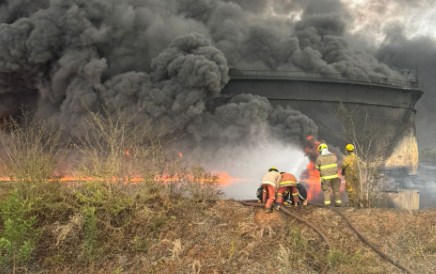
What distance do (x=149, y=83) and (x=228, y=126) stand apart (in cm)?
606

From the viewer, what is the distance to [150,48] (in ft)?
89.9

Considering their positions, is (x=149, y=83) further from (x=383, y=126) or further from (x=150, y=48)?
(x=383, y=126)

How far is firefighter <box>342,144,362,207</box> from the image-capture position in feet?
24.9

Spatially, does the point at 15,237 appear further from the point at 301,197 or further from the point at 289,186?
the point at 301,197

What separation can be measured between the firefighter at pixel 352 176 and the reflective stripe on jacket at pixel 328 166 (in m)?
0.36

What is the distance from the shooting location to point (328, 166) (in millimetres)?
7629

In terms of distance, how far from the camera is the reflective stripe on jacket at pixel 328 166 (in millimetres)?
7617

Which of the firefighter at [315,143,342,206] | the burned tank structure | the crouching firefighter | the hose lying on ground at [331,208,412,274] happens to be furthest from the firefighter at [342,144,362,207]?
the burned tank structure

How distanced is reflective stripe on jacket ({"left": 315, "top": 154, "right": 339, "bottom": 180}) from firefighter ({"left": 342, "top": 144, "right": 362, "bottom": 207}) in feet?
1.18

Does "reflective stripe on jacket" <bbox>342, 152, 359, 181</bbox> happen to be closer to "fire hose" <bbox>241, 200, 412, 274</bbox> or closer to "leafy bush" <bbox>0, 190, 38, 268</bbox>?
"fire hose" <bbox>241, 200, 412, 274</bbox>

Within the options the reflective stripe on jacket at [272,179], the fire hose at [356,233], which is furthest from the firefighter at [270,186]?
the fire hose at [356,233]

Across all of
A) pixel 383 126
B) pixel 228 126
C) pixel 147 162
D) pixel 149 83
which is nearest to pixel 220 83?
pixel 228 126

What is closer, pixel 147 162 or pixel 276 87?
pixel 147 162

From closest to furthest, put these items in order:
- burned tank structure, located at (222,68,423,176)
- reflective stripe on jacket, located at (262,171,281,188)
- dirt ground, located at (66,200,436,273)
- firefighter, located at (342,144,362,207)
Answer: dirt ground, located at (66,200,436,273), reflective stripe on jacket, located at (262,171,281,188), firefighter, located at (342,144,362,207), burned tank structure, located at (222,68,423,176)
